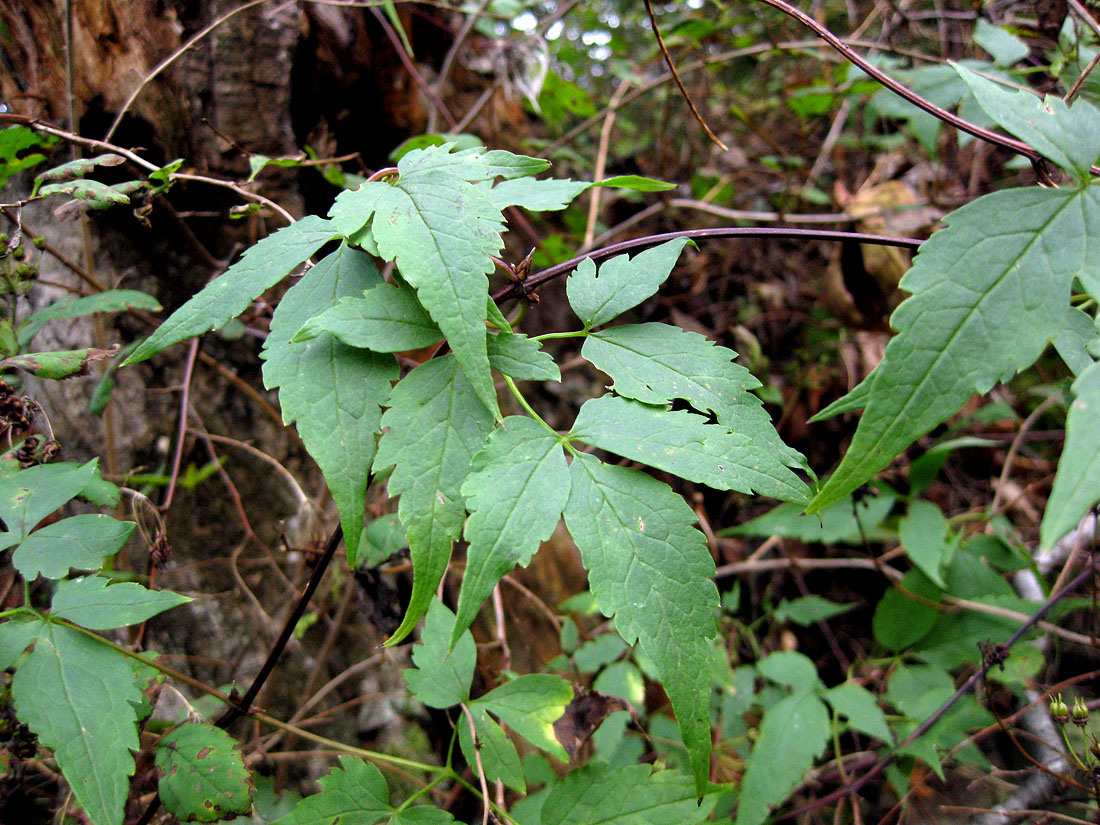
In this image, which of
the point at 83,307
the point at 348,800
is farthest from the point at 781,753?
the point at 83,307

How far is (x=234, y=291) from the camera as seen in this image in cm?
85

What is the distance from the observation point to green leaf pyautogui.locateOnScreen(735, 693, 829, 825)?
1.40 metres

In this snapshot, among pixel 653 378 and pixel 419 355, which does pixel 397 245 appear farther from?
pixel 419 355

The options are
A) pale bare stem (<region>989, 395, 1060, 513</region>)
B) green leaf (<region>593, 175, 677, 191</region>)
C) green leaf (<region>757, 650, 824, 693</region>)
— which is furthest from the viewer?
pale bare stem (<region>989, 395, 1060, 513</region>)

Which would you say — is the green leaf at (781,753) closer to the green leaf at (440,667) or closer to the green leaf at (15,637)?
the green leaf at (440,667)

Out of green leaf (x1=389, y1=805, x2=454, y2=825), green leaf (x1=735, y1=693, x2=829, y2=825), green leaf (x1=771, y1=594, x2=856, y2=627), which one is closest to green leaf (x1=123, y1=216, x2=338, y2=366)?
green leaf (x1=389, y1=805, x2=454, y2=825)

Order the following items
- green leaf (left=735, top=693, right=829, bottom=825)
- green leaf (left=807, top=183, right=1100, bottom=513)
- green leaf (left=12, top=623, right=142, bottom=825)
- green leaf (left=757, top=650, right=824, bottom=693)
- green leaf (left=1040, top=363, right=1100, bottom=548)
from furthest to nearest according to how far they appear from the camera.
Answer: green leaf (left=757, top=650, right=824, bottom=693) → green leaf (left=735, top=693, right=829, bottom=825) → green leaf (left=12, top=623, right=142, bottom=825) → green leaf (left=807, top=183, right=1100, bottom=513) → green leaf (left=1040, top=363, right=1100, bottom=548)

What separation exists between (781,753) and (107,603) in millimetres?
1470

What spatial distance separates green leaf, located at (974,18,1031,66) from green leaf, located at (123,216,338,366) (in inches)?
83.2

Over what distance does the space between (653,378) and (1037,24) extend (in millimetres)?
2132

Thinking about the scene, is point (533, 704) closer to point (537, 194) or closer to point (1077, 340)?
point (537, 194)

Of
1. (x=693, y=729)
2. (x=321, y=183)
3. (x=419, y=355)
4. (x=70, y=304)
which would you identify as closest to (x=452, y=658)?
(x=693, y=729)

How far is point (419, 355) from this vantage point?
A: 1.68 metres

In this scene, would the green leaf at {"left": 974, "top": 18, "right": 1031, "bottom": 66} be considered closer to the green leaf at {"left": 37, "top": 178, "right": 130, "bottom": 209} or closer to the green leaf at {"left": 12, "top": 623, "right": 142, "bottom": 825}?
the green leaf at {"left": 37, "top": 178, "right": 130, "bottom": 209}
